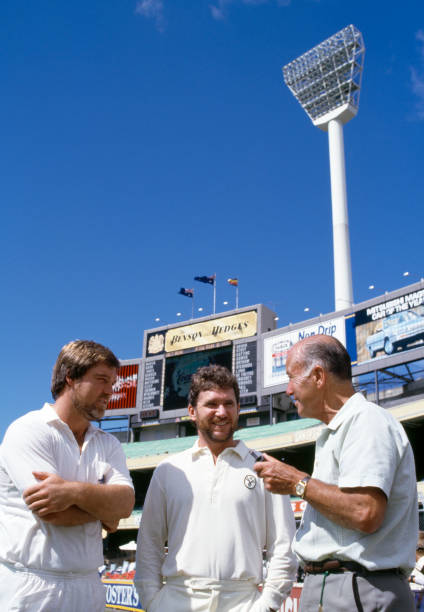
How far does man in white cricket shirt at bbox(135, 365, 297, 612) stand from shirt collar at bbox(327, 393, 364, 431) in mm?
791

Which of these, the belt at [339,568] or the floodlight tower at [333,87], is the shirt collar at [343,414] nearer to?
the belt at [339,568]

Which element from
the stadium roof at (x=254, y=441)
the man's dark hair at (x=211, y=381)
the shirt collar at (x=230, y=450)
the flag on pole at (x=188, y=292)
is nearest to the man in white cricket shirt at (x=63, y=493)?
the shirt collar at (x=230, y=450)

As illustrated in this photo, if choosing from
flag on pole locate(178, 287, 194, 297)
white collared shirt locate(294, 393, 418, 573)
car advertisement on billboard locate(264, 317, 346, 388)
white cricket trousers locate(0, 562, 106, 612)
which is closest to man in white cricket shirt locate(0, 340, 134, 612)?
white cricket trousers locate(0, 562, 106, 612)

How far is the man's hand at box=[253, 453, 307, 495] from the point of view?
284 cm

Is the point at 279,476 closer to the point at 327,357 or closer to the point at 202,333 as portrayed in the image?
the point at 327,357

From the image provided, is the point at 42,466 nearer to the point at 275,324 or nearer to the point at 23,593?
the point at 23,593

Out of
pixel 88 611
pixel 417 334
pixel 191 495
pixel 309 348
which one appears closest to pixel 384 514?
pixel 309 348

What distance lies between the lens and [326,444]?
306 cm

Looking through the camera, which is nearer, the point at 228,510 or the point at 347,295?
the point at 228,510

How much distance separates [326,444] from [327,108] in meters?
57.0

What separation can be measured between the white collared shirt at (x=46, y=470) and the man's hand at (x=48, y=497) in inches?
A: 3.5

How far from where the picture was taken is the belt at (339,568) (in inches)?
106

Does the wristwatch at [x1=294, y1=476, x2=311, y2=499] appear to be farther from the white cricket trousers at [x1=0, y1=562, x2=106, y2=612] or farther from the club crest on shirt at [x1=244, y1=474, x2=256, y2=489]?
the white cricket trousers at [x1=0, y1=562, x2=106, y2=612]

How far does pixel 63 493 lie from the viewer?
2.85 metres
